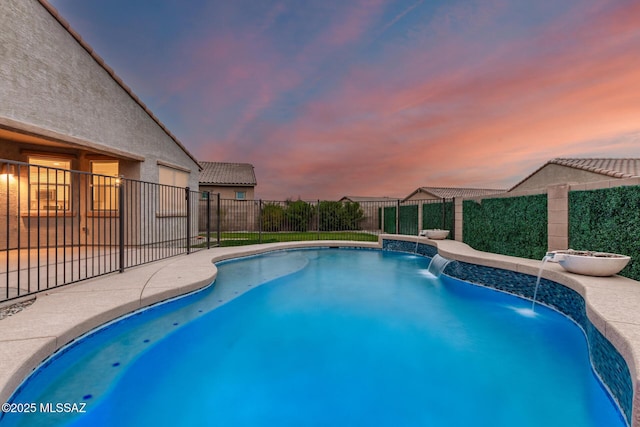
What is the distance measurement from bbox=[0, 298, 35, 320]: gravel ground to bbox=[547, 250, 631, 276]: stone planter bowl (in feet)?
24.3

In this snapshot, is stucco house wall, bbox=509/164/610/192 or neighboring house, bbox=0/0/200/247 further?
stucco house wall, bbox=509/164/610/192

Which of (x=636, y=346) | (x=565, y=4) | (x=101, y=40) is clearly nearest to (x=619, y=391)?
(x=636, y=346)

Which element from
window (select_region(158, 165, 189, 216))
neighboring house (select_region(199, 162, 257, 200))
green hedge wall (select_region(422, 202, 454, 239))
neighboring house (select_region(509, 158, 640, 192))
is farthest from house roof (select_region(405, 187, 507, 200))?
window (select_region(158, 165, 189, 216))

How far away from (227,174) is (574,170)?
22.1 m

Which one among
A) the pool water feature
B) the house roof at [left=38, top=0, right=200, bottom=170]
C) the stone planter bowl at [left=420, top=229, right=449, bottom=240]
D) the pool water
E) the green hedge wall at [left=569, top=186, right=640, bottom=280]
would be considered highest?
the house roof at [left=38, top=0, right=200, bottom=170]

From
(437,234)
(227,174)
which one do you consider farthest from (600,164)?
(227,174)

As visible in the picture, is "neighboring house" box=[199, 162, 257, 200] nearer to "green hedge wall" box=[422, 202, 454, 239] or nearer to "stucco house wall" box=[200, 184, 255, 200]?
"stucco house wall" box=[200, 184, 255, 200]

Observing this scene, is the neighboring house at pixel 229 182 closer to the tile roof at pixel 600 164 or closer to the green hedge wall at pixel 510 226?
the green hedge wall at pixel 510 226

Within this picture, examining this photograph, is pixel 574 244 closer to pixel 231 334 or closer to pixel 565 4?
pixel 565 4

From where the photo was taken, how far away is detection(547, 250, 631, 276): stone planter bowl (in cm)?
404

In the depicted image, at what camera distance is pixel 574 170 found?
Answer: 14.1 metres

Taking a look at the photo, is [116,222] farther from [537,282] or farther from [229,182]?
[229,182]

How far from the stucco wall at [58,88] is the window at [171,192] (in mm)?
877

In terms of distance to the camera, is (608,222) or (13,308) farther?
(608,222)
